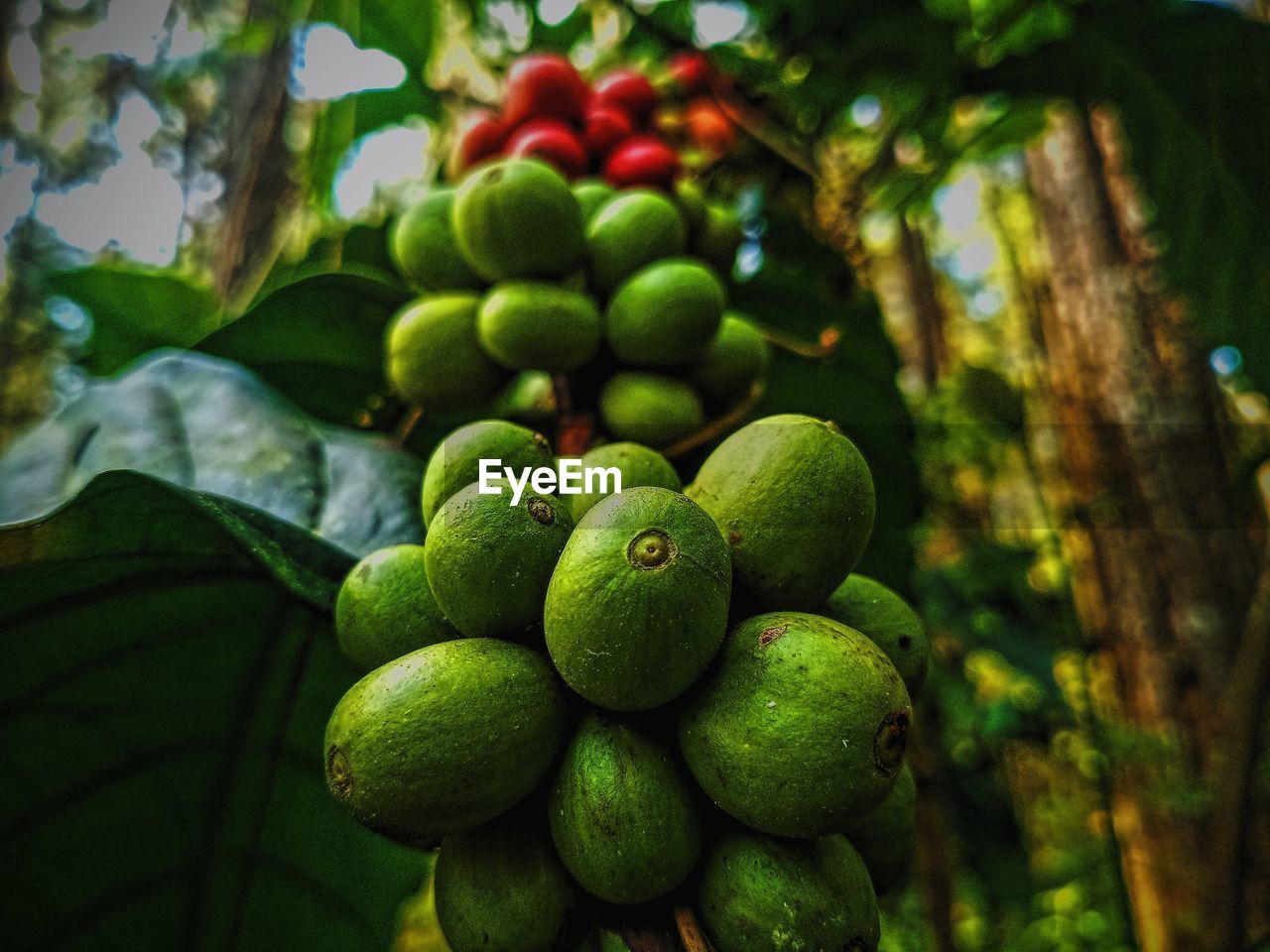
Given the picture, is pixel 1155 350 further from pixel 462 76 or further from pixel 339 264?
pixel 339 264

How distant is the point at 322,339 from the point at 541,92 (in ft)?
1.82

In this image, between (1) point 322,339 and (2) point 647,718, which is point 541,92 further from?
(2) point 647,718

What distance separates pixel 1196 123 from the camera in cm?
156

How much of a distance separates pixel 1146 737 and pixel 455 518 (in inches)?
94.2

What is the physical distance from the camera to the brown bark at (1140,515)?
2.29 m

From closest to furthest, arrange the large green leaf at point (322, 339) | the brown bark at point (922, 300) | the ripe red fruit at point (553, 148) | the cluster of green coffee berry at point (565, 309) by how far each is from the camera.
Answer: the cluster of green coffee berry at point (565, 309)
the large green leaf at point (322, 339)
the ripe red fruit at point (553, 148)
the brown bark at point (922, 300)

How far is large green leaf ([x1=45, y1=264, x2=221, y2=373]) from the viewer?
1.42 metres

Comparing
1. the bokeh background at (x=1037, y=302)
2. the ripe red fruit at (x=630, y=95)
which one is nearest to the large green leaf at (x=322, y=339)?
the bokeh background at (x=1037, y=302)

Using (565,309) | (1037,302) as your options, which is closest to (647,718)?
(565,309)

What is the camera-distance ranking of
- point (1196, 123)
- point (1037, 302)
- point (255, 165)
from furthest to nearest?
point (1037, 302), point (255, 165), point (1196, 123)

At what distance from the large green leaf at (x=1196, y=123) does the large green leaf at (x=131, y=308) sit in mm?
1504

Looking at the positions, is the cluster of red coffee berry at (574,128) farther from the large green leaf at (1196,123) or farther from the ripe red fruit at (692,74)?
the large green leaf at (1196,123)

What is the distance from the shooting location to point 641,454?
0.77 metres

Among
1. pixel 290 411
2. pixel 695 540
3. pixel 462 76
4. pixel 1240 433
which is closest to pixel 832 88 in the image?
pixel 462 76
